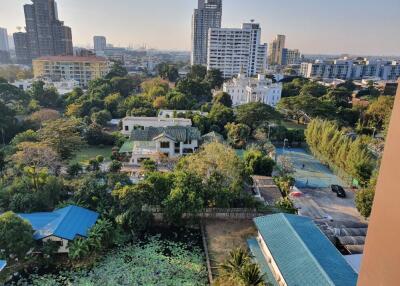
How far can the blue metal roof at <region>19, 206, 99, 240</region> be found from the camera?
1325cm

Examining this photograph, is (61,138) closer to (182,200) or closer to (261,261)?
(182,200)

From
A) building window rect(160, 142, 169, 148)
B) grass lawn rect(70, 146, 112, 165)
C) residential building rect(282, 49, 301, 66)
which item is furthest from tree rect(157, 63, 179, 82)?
residential building rect(282, 49, 301, 66)

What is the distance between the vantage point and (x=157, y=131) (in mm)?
26844

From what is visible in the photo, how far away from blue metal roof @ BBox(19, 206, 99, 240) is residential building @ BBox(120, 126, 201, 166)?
9.09 metres

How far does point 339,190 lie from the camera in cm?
2005

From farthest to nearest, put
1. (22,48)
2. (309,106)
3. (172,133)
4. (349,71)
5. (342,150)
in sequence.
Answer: (349,71) < (22,48) < (309,106) < (172,133) < (342,150)

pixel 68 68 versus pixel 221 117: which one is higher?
pixel 68 68

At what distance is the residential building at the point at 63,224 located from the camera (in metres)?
13.2

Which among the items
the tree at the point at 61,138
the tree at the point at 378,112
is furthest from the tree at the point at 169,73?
the tree at the point at 61,138

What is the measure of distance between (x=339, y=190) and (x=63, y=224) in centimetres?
1627

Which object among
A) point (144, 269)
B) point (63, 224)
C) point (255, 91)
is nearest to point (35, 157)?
point (63, 224)

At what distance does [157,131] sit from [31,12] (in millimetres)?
75096

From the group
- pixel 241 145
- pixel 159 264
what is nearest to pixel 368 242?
pixel 159 264

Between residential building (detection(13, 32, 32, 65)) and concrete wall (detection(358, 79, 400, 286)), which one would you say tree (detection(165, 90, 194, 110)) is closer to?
concrete wall (detection(358, 79, 400, 286))
